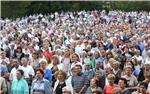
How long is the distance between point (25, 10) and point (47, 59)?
47.9 m

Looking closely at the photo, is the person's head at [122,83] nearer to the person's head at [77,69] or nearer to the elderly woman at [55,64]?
the person's head at [77,69]

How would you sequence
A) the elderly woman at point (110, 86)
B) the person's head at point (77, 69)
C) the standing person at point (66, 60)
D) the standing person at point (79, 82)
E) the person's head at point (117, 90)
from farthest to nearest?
the standing person at point (66, 60) < the standing person at point (79, 82) < the person's head at point (77, 69) < the elderly woman at point (110, 86) < the person's head at point (117, 90)

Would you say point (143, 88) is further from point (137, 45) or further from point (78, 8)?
point (78, 8)

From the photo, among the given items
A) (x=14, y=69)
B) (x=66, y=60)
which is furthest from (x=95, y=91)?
(x=66, y=60)

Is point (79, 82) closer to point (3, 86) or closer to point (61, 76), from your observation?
point (61, 76)

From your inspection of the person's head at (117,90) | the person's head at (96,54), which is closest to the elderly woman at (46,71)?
the person's head at (96,54)

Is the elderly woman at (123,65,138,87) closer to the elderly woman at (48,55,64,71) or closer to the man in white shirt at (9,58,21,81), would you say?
the elderly woman at (48,55,64,71)

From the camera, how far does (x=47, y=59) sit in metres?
16.4

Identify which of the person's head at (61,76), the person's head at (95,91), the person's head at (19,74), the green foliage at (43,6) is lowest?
the person's head at (95,91)

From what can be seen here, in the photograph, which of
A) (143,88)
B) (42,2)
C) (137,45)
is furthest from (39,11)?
(143,88)

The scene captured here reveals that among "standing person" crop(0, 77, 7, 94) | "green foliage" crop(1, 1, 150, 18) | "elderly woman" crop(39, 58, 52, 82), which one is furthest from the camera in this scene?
"green foliage" crop(1, 1, 150, 18)

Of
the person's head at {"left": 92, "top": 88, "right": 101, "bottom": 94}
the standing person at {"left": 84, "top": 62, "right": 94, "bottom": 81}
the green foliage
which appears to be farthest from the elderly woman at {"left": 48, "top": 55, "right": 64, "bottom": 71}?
the green foliage

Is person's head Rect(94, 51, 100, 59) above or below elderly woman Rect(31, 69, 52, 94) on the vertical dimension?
above

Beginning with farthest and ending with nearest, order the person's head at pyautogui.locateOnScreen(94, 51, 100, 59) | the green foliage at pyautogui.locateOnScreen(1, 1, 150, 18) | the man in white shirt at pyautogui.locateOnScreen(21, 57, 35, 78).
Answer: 1. the green foliage at pyautogui.locateOnScreen(1, 1, 150, 18)
2. the person's head at pyautogui.locateOnScreen(94, 51, 100, 59)
3. the man in white shirt at pyautogui.locateOnScreen(21, 57, 35, 78)
